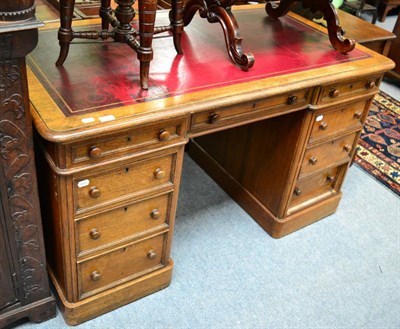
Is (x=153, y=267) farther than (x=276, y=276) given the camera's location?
No

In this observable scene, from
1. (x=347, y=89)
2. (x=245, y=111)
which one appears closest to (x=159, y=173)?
(x=245, y=111)

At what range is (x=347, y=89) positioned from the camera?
210cm

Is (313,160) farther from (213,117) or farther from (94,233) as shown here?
(94,233)

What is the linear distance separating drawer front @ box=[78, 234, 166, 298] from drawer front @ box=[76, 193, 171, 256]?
0.07 m

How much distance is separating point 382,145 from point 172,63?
2.13 meters

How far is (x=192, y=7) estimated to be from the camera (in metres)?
2.04

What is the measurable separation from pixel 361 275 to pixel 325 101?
35.8 inches

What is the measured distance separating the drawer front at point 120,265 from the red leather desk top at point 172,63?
616 millimetres

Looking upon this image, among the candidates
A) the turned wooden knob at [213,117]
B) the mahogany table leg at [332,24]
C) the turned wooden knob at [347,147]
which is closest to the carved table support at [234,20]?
the mahogany table leg at [332,24]

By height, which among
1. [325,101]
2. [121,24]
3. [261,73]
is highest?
[121,24]

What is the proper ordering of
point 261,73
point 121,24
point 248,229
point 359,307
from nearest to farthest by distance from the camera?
point 121,24
point 261,73
point 359,307
point 248,229

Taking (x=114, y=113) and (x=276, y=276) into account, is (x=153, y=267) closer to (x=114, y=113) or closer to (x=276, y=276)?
(x=276, y=276)

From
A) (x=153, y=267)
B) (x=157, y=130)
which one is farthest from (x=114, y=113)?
(x=153, y=267)

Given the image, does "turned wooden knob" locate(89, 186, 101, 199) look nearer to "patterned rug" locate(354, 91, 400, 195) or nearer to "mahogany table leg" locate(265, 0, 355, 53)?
"mahogany table leg" locate(265, 0, 355, 53)
